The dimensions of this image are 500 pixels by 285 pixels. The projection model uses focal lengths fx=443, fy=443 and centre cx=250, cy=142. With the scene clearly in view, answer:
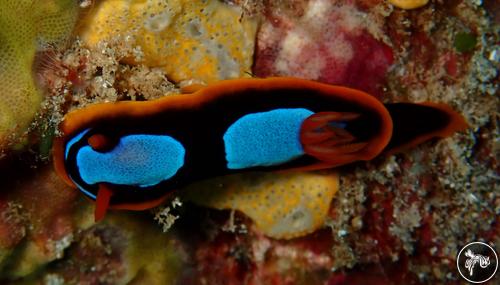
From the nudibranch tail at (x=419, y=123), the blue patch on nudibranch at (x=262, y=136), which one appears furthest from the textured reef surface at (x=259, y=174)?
the blue patch on nudibranch at (x=262, y=136)

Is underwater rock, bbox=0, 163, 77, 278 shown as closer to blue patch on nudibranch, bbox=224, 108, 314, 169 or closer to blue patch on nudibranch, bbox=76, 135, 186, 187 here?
blue patch on nudibranch, bbox=76, 135, 186, 187

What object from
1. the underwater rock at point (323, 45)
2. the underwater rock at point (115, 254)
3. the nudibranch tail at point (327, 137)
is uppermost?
the underwater rock at point (323, 45)

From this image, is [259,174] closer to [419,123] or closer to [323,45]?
[323,45]

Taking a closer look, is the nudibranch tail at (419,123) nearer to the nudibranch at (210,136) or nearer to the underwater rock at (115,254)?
the nudibranch at (210,136)

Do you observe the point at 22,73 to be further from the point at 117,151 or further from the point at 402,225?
the point at 402,225

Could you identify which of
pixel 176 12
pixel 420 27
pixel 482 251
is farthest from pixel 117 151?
pixel 482 251

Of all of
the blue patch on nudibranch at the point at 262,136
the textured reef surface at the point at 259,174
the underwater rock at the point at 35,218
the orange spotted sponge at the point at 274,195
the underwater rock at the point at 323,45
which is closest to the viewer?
the textured reef surface at the point at 259,174

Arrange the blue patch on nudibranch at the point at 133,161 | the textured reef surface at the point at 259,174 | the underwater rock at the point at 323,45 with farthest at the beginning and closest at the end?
the underwater rock at the point at 323,45 → the textured reef surface at the point at 259,174 → the blue patch on nudibranch at the point at 133,161

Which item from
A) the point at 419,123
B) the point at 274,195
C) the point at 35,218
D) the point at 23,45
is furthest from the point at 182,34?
the point at 419,123
